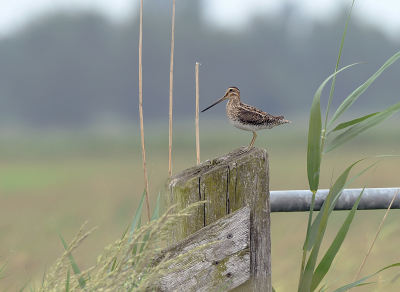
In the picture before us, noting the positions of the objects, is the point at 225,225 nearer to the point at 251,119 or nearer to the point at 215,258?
the point at 215,258

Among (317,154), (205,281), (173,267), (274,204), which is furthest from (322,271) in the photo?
(173,267)

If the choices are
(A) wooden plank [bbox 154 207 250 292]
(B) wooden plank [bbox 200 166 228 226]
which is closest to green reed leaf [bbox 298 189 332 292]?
(A) wooden plank [bbox 154 207 250 292]

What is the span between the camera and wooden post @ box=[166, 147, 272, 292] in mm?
1273

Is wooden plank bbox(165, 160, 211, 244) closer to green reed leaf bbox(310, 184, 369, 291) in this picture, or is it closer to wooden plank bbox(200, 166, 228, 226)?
wooden plank bbox(200, 166, 228, 226)

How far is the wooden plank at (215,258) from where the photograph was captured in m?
1.16

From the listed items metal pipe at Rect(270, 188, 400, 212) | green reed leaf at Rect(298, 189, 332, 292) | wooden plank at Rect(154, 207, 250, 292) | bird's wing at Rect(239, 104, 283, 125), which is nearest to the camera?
wooden plank at Rect(154, 207, 250, 292)

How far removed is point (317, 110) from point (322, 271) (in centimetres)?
72

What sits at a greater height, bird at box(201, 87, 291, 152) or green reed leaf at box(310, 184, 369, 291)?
bird at box(201, 87, 291, 152)

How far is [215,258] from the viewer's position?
4.02 ft

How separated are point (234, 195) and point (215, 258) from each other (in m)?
0.23

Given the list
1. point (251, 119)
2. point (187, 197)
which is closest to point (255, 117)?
point (251, 119)

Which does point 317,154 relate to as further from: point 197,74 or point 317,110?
point 197,74

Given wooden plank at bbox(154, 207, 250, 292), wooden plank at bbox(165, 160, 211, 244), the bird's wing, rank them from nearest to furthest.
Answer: wooden plank at bbox(154, 207, 250, 292) < wooden plank at bbox(165, 160, 211, 244) < the bird's wing

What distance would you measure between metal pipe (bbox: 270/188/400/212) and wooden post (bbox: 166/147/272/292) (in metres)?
0.52
